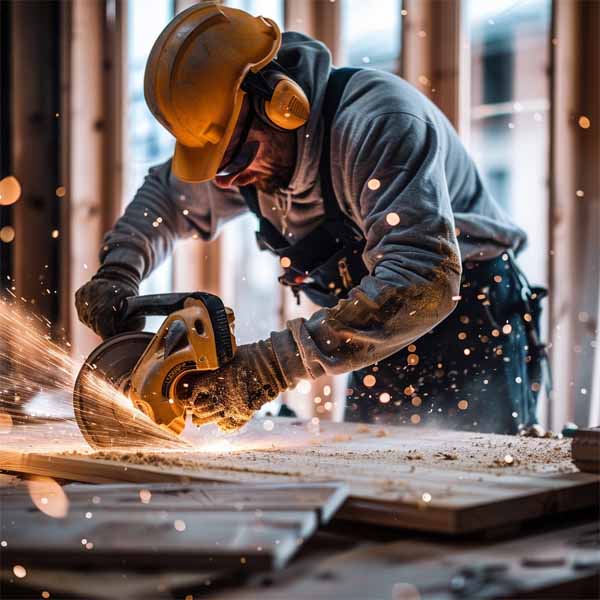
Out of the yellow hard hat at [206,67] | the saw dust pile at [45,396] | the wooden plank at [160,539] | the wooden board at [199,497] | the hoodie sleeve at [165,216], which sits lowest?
the saw dust pile at [45,396]

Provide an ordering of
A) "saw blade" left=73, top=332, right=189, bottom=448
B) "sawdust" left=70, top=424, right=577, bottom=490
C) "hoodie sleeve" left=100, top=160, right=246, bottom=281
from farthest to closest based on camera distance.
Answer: "hoodie sleeve" left=100, top=160, right=246, bottom=281 → "saw blade" left=73, top=332, right=189, bottom=448 → "sawdust" left=70, top=424, right=577, bottom=490

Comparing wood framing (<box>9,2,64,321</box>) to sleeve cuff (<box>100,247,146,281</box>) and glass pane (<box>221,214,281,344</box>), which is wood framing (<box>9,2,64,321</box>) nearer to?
glass pane (<box>221,214,281,344</box>)

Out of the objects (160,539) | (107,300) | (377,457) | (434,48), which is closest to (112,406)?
(107,300)

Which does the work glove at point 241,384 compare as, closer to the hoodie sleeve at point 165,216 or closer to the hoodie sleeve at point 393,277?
the hoodie sleeve at point 393,277

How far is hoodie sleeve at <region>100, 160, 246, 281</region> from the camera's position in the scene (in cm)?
301

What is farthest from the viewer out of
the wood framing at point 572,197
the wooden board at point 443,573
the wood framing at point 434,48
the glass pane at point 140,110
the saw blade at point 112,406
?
the glass pane at point 140,110

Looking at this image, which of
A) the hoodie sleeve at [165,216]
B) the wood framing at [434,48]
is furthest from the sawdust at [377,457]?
the wood framing at [434,48]

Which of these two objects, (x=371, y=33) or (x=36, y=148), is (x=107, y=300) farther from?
(x=36, y=148)

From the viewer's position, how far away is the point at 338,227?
2625mm

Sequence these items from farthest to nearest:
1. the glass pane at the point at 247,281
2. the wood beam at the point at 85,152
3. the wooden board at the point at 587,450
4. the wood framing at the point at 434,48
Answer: the wood beam at the point at 85,152, the glass pane at the point at 247,281, the wood framing at the point at 434,48, the wooden board at the point at 587,450

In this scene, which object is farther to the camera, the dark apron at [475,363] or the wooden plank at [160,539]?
the dark apron at [475,363]

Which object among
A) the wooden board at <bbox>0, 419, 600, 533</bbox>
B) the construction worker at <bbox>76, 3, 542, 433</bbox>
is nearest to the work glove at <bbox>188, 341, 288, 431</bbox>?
the construction worker at <bbox>76, 3, 542, 433</bbox>

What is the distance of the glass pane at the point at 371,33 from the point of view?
404 centimetres

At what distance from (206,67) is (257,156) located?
1.00 feet
